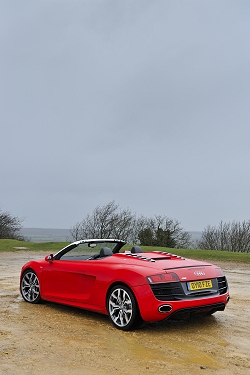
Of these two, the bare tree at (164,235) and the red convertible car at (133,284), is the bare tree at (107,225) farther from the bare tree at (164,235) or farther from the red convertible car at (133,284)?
the red convertible car at (133,284)

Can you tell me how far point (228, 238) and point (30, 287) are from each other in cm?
5539

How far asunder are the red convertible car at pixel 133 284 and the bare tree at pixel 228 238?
2039 inches

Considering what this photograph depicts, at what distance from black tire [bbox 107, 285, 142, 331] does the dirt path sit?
138mm

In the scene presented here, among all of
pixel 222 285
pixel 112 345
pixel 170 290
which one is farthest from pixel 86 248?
pixel 112 345

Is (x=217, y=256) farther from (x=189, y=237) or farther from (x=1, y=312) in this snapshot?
(x=189, y=237)

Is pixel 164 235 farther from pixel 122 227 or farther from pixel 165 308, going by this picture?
pixel 165 308

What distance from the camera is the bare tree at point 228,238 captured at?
2352 inches

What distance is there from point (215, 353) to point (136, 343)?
106cm

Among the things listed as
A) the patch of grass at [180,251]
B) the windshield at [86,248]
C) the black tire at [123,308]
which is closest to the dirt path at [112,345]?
the black tire at [123,308]

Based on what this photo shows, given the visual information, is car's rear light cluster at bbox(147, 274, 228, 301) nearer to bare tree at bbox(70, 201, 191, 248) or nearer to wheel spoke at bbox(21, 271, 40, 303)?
wheel spoke at bbox(21, 271, 40, 303)

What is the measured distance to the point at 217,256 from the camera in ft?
87.8

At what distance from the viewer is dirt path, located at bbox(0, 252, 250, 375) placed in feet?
17.0

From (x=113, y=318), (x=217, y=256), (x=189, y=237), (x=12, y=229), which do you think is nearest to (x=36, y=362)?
(x=113, y=318)

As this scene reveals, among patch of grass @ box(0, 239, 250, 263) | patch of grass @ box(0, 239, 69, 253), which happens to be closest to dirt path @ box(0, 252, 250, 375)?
patch of grass @ box(0, 239, 250, 263)
